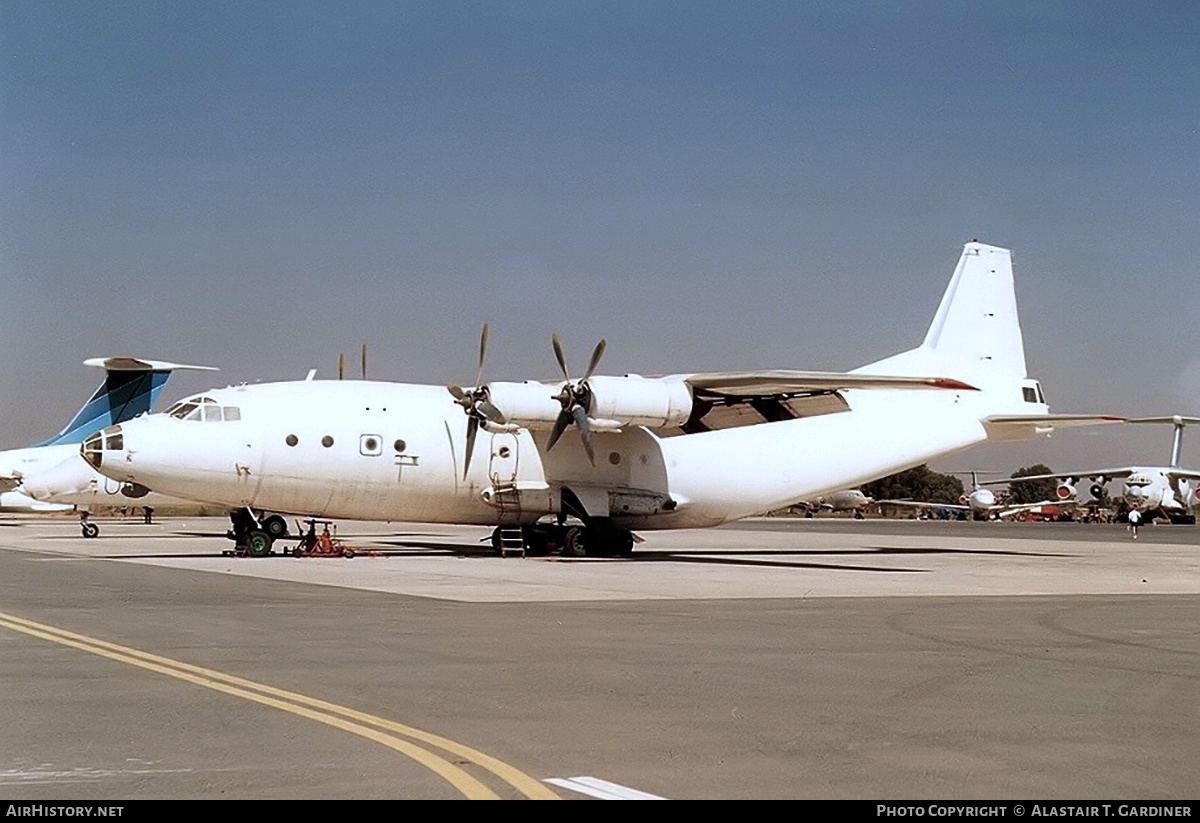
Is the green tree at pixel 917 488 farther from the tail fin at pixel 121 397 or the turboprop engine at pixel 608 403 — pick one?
the turboprop engine at pixel 608 403

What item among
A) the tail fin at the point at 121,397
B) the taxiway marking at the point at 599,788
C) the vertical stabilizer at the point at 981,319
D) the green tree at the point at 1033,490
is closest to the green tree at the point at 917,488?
the green tree at the point at 1033,490

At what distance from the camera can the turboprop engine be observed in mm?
32438

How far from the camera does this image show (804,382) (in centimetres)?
3256

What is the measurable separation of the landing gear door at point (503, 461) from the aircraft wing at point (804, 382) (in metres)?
4.95

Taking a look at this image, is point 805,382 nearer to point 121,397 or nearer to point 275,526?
point 275,526

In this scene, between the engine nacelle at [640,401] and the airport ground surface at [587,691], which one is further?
the engine nacelle at [640,401]

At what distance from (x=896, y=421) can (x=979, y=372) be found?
364cm

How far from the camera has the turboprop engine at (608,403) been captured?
106 feet

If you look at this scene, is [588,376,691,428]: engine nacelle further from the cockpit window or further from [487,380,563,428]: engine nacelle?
the cockpit window

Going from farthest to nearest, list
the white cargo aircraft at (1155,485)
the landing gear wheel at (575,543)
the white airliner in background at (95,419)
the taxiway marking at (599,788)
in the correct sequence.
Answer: the white cargo aircraft at (1155,485) < the white airliner in background at (95,419) < the landing gear wheel at (575,543) < the taxiway marking at (599,788)

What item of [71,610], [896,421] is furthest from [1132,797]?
[896,421]

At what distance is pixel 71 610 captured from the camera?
17375mm
